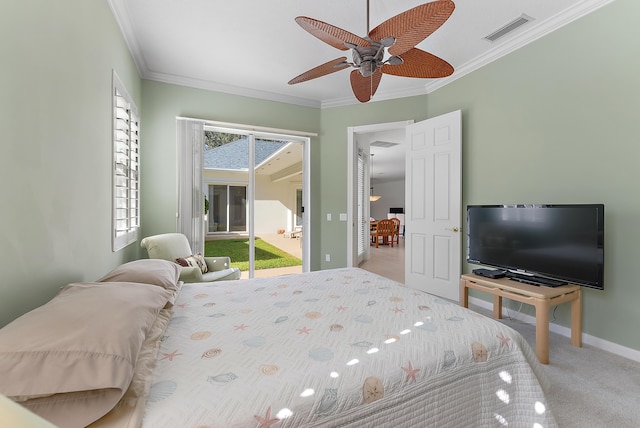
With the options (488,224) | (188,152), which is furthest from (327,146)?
(488,224)

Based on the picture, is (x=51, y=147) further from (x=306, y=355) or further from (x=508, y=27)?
(x=508, y=27)

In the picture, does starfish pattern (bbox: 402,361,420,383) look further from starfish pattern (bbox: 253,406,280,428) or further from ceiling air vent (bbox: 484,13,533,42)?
ceiling air vent (bbox: 484,13,533,42)

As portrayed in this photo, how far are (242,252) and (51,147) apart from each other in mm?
3079

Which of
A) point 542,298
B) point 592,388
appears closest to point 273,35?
point 542,298

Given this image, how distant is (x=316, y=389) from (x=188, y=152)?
356 centimetres

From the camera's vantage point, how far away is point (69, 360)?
87 cm

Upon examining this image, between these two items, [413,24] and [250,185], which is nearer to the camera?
[413,24]

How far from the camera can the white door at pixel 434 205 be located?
3.70 metres

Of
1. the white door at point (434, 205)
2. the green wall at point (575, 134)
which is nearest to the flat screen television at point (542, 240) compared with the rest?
the green wall at point (575, 134)

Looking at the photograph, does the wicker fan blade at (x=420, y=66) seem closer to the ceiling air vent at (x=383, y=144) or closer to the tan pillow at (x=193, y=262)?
the tan pillow at (x=193, y=262)

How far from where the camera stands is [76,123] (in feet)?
5.91

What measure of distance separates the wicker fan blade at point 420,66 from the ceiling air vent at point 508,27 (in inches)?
52.5

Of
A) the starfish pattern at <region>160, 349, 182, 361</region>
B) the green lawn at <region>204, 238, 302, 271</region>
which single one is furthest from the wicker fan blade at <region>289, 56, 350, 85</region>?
the green lawn at <region>204, 238, 302, 271</region>

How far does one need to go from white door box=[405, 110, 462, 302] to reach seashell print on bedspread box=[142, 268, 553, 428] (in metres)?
2.05
